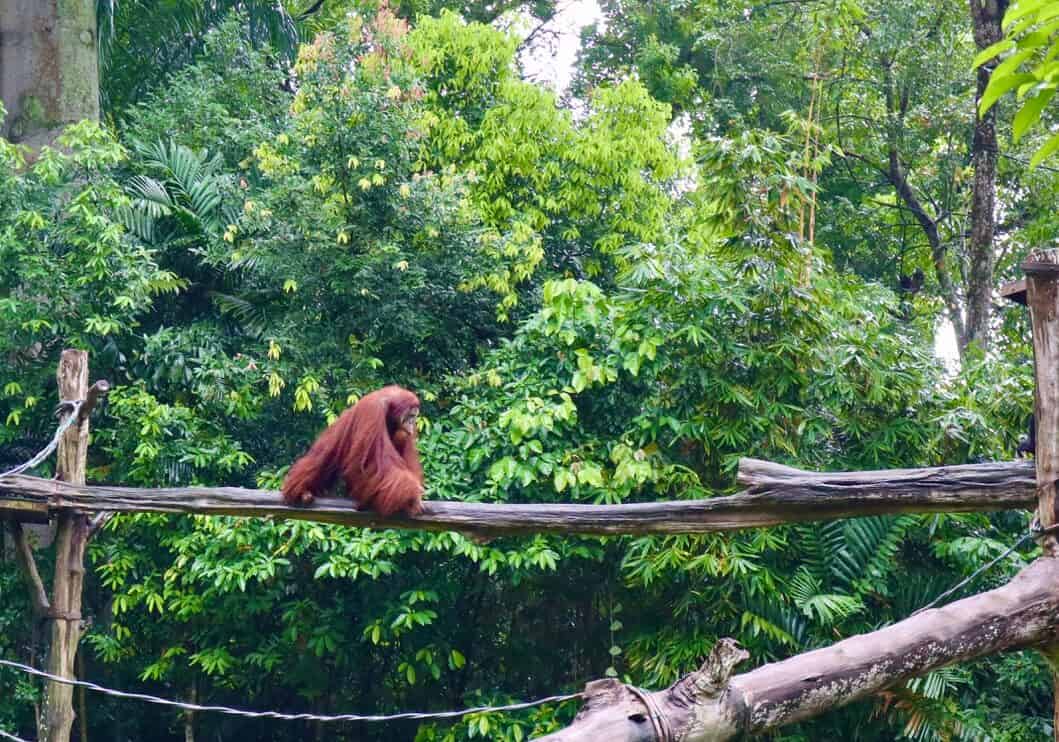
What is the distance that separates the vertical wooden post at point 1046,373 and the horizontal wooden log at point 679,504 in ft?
0.59

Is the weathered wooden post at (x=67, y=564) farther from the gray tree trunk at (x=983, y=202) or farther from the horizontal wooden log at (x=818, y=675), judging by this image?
the gray tree trunk at (x=983, y=202)

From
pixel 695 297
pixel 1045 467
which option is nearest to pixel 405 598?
pixel 695 297

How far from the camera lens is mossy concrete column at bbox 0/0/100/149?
11102 mm

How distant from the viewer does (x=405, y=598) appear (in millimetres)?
8281

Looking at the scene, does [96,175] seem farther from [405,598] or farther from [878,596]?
[878,596]

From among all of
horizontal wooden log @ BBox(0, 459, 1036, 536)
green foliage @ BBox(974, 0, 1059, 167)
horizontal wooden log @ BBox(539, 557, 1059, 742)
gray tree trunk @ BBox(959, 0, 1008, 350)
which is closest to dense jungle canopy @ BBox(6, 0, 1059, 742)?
gray tree trunk @ BBox(959, 0, 1008, 350)

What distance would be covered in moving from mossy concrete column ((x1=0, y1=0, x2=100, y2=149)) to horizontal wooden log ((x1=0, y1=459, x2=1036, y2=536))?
642 cm

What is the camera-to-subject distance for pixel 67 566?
589 cm

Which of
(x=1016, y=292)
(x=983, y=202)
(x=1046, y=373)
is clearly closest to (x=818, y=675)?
(x=1046, y=373)

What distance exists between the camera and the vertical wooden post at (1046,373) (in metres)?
3.34

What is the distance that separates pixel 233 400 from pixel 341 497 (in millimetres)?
3644

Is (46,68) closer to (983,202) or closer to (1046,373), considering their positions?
(983,202)

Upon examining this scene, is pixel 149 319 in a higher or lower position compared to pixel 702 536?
higher

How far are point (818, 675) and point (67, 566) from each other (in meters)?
4.47
